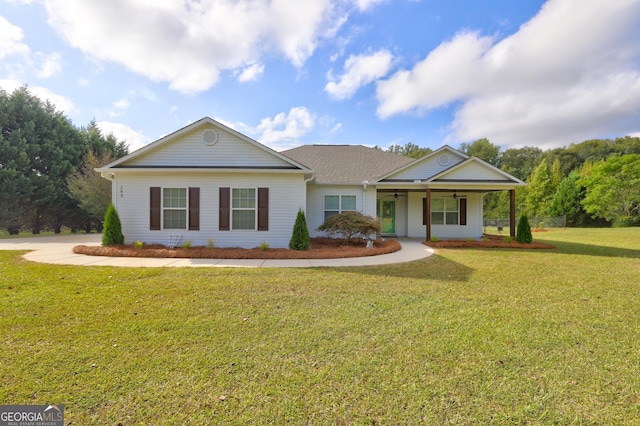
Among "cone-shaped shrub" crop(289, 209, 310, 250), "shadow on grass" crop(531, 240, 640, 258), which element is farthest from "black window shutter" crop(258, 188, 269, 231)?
"shadow on grass" crop(531, 240, 640, 258)

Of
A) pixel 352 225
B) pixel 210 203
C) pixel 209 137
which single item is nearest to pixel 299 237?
pixel 352 225

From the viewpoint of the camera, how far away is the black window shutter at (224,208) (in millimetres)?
10484

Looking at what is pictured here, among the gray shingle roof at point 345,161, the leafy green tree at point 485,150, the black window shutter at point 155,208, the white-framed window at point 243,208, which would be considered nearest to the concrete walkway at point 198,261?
the black window shutter at point 155,208

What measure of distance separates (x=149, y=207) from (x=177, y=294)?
23.0ft

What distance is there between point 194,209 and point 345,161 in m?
9.18

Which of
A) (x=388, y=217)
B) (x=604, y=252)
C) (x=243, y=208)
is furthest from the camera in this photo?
(x=388, y=217)

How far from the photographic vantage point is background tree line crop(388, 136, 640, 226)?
2994 cm

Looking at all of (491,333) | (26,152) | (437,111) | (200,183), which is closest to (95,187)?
(26,152)

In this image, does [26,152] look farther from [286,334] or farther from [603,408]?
[603,408]

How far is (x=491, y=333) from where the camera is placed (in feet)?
11.6

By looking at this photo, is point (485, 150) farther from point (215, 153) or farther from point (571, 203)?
point (215, 153)

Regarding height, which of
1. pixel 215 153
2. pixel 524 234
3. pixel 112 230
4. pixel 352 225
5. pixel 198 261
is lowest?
pixel 198 261

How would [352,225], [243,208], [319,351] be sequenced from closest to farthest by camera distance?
1. [319,351]
2. [243,208]
3. [352,225]

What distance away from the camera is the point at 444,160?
14.1m
